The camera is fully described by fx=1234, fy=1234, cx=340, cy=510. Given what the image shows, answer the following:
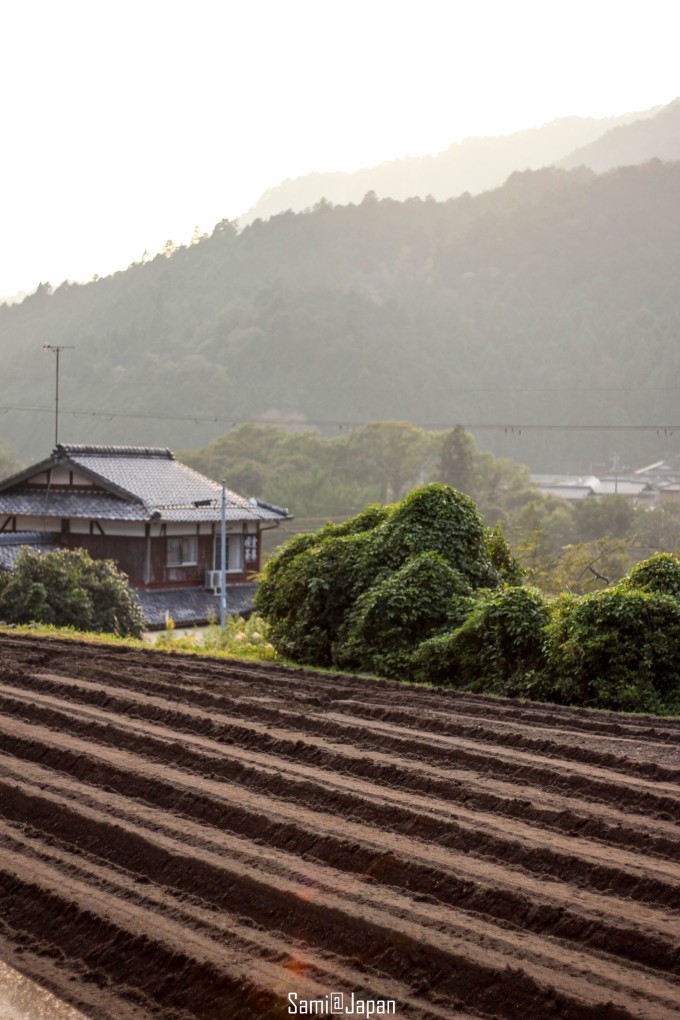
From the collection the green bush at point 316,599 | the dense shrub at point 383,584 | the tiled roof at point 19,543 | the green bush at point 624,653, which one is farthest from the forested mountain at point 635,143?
the green bush at point 624,653

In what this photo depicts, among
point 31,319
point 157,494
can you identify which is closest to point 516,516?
point 157,494

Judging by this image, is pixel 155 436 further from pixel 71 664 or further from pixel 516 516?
pixel 71 664

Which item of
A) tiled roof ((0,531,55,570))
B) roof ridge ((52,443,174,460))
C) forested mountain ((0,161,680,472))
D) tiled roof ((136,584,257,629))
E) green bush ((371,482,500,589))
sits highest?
forested mountain ((0,161,680,472))

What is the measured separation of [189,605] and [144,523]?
8.18 feet

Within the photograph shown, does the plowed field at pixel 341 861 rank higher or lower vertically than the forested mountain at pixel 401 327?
lower

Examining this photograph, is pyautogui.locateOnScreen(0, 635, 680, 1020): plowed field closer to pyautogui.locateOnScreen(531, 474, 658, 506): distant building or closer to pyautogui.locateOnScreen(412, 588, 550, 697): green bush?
pyautogui.locateOnScreen(412, 588, 550, 697): green bush

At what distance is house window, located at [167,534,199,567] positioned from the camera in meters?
34.1

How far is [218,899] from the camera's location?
6727 millimetres

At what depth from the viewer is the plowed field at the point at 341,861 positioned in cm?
568

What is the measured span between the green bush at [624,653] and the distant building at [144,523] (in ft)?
62.1

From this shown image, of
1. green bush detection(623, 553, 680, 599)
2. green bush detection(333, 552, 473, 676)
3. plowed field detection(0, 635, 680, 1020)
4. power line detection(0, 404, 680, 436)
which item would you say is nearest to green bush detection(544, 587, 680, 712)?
green bush detection(623, 553, 680, 599)

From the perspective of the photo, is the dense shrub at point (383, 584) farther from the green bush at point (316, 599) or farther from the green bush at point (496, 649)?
the green bush at point (496, 649)

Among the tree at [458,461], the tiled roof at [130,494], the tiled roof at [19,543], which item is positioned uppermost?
the tree at [458,461]

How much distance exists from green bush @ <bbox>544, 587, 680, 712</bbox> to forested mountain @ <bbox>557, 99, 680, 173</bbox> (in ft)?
617
